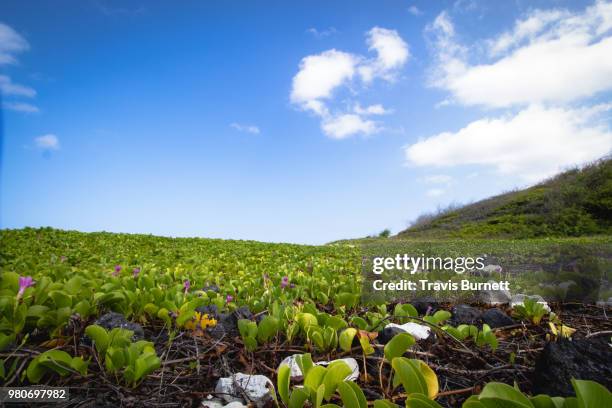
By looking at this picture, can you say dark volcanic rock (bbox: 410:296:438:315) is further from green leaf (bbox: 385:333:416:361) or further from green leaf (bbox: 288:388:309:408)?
green leaf (bbox: 288:388:309:408)

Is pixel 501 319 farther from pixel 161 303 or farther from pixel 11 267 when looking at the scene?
pixel 11 267

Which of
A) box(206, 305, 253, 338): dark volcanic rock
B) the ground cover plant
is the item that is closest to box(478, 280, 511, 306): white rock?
the ground cover plant

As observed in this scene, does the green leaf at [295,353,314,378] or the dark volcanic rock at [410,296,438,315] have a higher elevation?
the green leaf at [295,353,314,378]

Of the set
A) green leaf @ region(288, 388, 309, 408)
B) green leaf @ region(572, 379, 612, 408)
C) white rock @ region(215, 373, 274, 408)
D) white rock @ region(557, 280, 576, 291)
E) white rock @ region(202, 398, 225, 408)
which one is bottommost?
white rock @ region(202, 398, 225, 408)

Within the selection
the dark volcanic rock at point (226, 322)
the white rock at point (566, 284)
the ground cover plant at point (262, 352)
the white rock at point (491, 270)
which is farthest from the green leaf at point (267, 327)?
the white rock at point (491, 270)

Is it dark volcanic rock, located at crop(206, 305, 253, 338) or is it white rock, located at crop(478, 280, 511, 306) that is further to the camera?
white rock, located at crop(478, 280, 511, 306)

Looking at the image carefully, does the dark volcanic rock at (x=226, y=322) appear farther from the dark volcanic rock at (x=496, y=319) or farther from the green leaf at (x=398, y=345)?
the dark volcanic rock at (x=496, y=319)

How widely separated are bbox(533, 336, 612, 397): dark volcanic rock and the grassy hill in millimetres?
23539

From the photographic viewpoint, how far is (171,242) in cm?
1188

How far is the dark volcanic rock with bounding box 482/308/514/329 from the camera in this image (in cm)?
263

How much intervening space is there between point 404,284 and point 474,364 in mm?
1636

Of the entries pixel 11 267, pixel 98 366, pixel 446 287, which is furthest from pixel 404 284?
pixel 11 267

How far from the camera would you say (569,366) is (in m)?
1.49

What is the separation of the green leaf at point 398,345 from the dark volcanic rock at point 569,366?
469 mm
